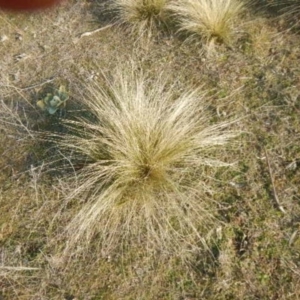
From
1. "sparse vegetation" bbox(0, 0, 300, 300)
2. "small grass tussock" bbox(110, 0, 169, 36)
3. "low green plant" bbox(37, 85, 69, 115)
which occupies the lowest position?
"sparse vegetation" bbox(0, 0, 300, 300)

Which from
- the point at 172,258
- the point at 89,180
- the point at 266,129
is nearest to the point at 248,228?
the point at 172,258

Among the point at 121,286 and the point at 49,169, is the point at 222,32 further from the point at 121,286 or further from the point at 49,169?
the point at 121,286

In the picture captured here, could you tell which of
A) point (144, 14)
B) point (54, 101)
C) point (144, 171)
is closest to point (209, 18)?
point (144, 14)

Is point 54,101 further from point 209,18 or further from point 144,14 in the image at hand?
point 209,18

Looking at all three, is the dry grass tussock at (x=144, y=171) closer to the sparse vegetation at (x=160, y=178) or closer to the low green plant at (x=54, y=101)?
the sparse vegetation at (x=160, y=178)

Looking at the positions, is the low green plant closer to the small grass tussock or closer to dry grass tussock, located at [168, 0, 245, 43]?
the small grass tussock

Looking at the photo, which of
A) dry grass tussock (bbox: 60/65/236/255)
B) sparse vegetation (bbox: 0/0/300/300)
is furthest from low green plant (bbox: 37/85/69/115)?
dry grass tussock (bbox: 60/65/236/255)

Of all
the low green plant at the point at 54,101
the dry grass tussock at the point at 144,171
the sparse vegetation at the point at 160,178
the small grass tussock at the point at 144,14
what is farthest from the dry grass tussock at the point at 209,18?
the low green plant at the point at 54,101
